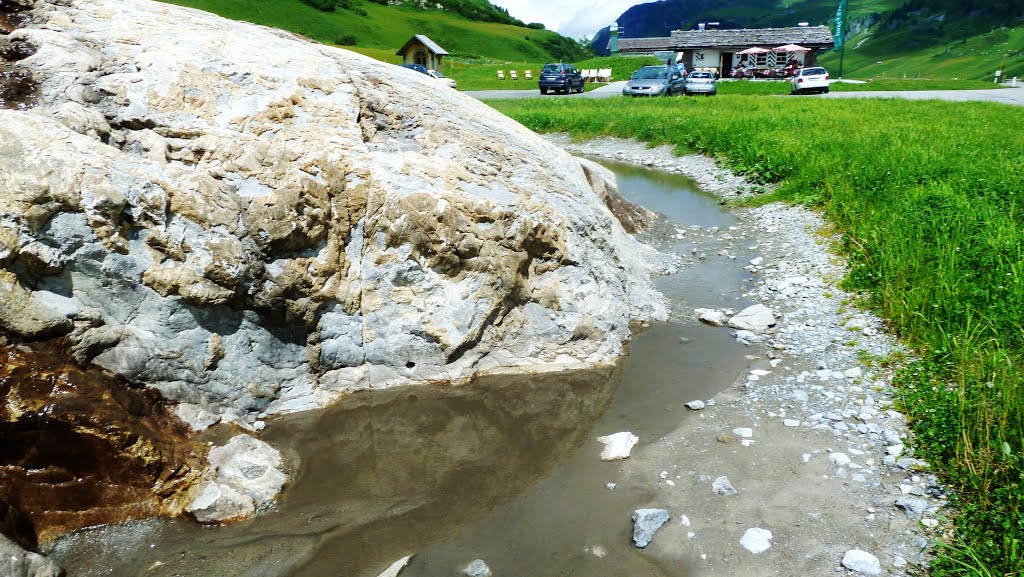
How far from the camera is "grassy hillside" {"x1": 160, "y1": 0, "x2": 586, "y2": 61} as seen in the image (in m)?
97.2

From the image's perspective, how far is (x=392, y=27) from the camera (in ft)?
367

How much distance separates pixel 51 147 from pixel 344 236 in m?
2.88

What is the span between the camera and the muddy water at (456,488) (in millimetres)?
5379

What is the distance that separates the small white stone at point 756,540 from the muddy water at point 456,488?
588 millimetres

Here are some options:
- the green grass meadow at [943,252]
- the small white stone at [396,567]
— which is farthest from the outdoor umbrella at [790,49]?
the small white stone at [396,567]

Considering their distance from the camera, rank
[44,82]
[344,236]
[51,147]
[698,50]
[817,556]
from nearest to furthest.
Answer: [817,556] < [51,147] < [44,82] < [344,236] < [698,50]

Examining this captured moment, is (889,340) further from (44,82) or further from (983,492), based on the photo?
(44,82)

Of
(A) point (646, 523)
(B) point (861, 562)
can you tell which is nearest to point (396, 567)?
(A) point (646, 523)

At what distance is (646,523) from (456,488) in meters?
1.74

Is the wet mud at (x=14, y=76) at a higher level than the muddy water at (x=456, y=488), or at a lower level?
higher

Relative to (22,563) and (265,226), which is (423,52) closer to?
(265,226)

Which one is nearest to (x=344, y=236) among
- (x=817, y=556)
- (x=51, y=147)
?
(x=51, y=147)

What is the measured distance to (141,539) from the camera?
5.61m

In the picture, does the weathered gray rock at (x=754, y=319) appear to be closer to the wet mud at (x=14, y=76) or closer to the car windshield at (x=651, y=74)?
the wet mud at (x=14, y=76)
